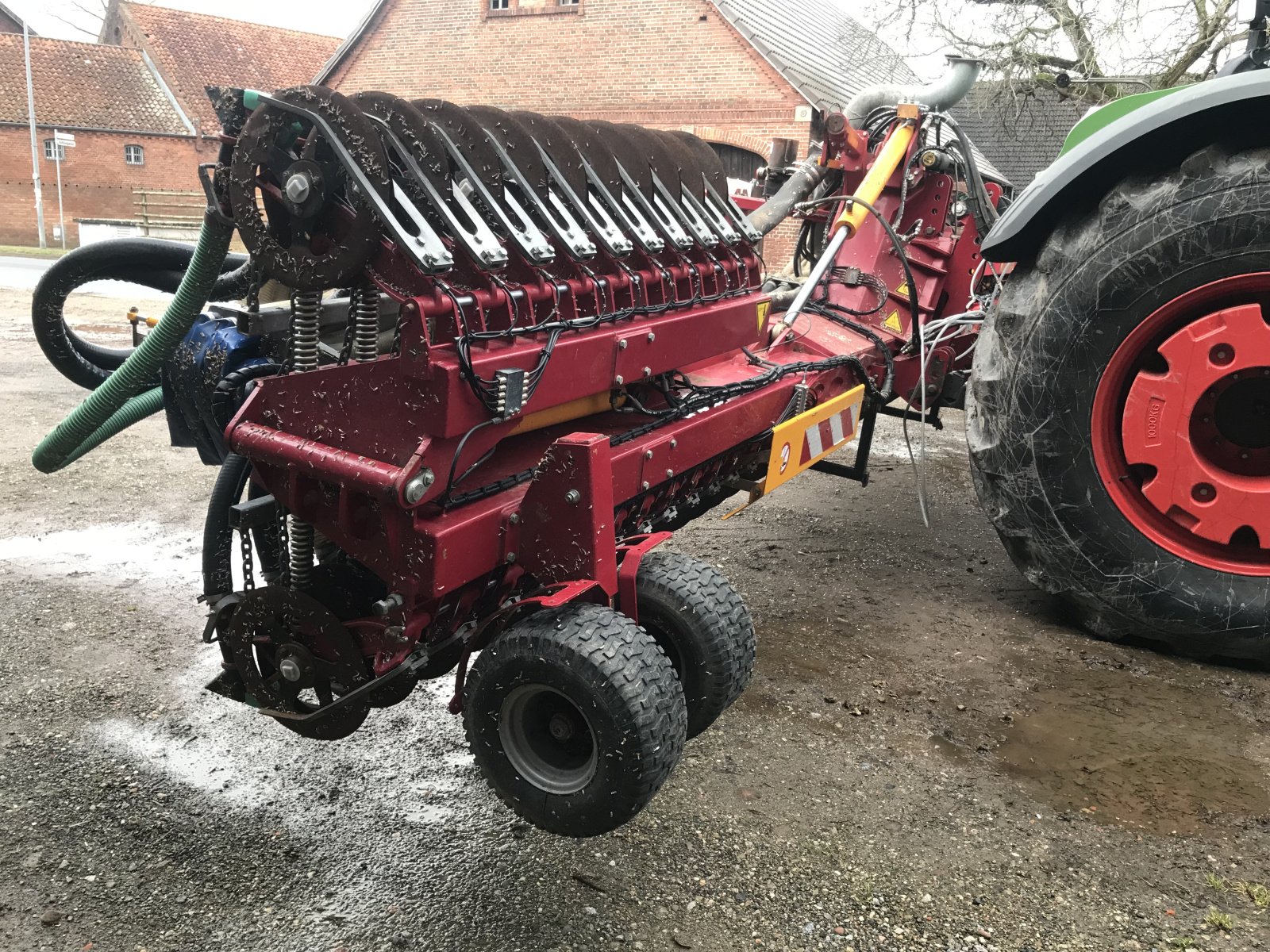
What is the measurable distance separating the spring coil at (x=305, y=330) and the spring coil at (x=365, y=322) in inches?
3.2

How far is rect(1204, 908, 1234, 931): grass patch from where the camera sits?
210 centimetres

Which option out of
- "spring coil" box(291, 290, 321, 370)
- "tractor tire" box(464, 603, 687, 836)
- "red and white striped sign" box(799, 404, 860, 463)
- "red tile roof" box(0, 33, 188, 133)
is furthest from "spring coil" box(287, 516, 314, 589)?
"red tile roof" box(0, 33, 188, 133)

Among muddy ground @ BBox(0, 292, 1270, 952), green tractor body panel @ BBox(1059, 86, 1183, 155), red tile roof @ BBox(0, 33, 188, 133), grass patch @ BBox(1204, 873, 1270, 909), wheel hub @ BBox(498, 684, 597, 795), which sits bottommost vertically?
muddy ground @ BBox(0, 292, 1270, 952)

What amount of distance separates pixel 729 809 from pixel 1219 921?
1.03 metres

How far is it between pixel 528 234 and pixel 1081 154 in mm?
1690

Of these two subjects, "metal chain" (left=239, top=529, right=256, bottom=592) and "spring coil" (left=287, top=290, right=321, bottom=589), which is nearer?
"spring coil" (left=287, top=290, right=321, bottom=589)

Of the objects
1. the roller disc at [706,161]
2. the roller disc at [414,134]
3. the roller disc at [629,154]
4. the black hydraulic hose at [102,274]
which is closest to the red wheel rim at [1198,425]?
the roller disc at [706,161]

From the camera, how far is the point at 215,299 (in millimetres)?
3512

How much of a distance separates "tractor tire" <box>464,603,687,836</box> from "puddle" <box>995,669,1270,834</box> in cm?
116

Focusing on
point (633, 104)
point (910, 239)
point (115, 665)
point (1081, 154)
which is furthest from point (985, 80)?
point (115, 665)

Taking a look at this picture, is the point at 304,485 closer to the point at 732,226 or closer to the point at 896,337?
the point at 732,226

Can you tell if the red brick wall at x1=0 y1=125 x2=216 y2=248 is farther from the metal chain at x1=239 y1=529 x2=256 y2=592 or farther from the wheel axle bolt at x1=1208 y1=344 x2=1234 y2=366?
the wheel axle bolt at x1=1208 y1=344 x2=1234 y2=366

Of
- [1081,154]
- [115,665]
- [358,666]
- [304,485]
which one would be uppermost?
[1081,154]

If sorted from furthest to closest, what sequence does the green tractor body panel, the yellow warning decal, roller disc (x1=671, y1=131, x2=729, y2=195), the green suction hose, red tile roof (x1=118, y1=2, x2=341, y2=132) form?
red tile roof (x1=118, y1=2, x2=341, y2=132) < the green tractor body panel < roller disc (x1=671, y1=131, x2=729, y2=195) < the yellow warning decal < the green suction hose
